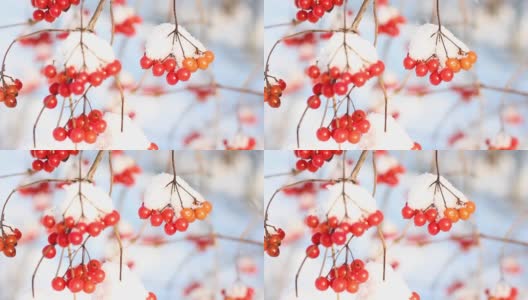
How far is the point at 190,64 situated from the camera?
1.72 m

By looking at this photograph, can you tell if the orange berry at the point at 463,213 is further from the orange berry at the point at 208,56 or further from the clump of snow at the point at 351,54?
the orange berry at the point at 208,56

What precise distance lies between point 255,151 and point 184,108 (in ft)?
0.60

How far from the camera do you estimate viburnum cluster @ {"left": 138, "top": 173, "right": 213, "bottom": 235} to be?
175 centimetres

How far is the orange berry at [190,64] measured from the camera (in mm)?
1714

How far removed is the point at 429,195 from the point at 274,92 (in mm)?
405

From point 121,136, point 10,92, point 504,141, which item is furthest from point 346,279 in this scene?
point 10,92

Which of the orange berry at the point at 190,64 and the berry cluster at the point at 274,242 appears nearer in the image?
the orange berry at the point at 190,64

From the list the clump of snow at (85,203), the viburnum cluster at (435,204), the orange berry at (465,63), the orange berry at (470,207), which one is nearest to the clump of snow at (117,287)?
the clump of snow at (85,203)

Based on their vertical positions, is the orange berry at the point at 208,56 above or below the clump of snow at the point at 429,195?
above

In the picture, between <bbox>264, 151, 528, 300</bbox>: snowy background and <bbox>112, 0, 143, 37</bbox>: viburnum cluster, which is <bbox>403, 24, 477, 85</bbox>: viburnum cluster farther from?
<bbox>112, 0, 143, 37</bbox>: viburnum cluster

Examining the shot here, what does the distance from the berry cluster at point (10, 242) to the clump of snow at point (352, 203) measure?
0.68 meters

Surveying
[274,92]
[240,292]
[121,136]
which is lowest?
[240,292]

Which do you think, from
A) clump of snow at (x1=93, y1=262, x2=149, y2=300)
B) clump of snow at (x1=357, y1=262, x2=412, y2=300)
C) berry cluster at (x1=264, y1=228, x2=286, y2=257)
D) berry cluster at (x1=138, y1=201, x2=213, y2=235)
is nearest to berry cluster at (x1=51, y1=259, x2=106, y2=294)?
clump of snow at (x1=93, y1=262, x2=149, y2=300)

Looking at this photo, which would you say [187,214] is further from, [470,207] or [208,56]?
[470,207]
